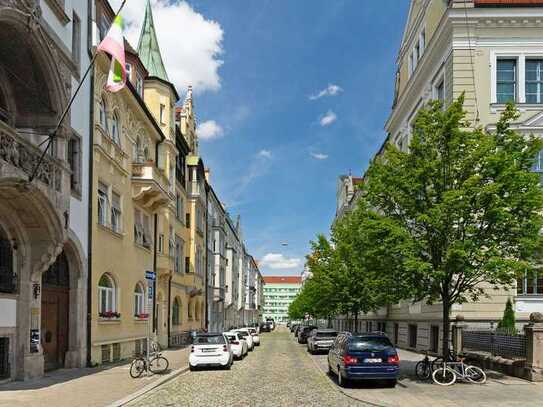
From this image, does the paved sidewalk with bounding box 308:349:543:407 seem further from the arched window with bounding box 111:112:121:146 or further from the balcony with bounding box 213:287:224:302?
the balcony with bounding box 213:287:224:302

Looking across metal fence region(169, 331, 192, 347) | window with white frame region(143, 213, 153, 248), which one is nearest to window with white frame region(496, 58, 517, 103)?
window with white frame region(143, 213, 153, 248)

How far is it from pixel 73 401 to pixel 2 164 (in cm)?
558

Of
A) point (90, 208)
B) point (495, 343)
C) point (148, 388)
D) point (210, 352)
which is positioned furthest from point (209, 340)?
point (495, 343)

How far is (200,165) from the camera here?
4891cm

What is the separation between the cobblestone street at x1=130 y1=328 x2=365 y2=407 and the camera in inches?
564

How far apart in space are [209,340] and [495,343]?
10.4 meters

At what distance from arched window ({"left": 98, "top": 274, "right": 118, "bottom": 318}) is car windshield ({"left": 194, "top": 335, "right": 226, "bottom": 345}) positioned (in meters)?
3.63

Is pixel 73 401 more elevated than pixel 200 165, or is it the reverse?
pixel 200 165

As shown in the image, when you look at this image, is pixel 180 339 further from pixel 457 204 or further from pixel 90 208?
pixel 457 204

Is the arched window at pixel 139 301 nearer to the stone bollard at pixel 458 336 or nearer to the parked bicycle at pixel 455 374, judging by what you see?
the stone bollard at pixel 458 336

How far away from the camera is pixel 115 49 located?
16391mm

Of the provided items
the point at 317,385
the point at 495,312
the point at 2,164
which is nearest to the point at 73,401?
the point at 2,164

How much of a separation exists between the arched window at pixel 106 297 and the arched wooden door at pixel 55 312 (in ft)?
7.90

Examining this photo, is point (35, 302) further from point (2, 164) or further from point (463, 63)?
point (463, 63)
